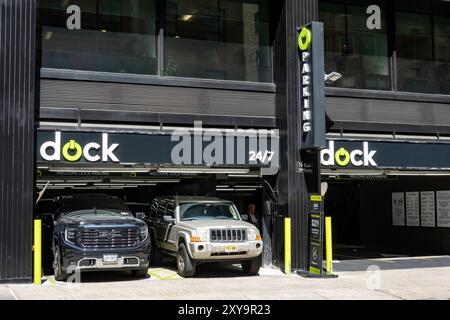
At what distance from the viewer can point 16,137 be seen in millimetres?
13266

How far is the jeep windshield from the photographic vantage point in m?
15.3

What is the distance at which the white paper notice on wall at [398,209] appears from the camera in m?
23.5

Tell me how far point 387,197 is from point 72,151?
14612 millimetres

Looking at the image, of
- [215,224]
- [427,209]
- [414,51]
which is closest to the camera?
[215,224]

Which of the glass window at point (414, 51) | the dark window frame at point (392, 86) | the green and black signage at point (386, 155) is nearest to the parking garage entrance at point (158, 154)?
the green and black signage at point (386, 155)

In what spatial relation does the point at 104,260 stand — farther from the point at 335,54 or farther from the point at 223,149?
the point at 335,54

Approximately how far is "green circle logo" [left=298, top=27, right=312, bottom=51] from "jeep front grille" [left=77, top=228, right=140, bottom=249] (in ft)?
20.8

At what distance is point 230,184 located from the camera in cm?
2194

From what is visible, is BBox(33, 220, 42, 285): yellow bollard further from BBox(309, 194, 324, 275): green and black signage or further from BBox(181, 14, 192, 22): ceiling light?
BBox(181, 14, 192, 22): ceiling light

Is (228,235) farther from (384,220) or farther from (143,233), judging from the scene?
(384,220)

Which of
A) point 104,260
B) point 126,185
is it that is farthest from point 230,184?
point 104,260

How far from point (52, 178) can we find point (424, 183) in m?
13.3

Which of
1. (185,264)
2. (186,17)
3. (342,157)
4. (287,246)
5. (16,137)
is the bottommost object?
(185,264)

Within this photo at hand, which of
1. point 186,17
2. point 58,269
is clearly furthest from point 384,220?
point 58,269
